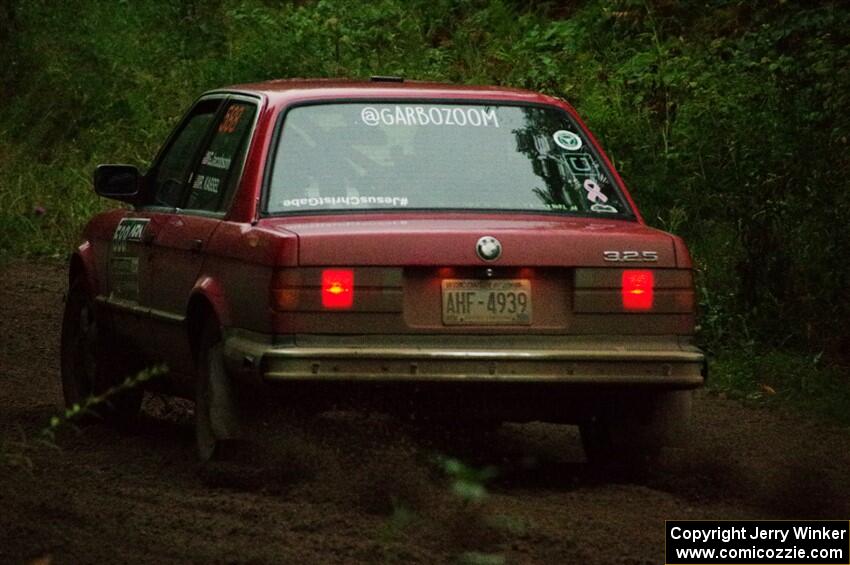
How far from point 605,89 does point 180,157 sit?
7640mm

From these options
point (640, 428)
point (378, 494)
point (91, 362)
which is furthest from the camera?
point (91, 362)

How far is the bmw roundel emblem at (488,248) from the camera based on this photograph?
681 cm

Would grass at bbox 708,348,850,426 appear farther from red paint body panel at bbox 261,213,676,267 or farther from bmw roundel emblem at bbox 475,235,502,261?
bmw roundel emblem at bbox 475,235,502,261

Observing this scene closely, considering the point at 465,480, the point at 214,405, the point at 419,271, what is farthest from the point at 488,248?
the point at 214,405

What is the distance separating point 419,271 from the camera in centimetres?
680

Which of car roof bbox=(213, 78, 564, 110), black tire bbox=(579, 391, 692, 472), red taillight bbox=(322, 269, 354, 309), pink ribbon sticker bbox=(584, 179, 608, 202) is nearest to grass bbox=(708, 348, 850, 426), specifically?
black tire bbox=(579, 391, 692, 472)

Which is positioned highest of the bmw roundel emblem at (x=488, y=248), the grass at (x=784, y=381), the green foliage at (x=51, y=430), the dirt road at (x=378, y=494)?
the bmw roundel emblem at (x=488, y=248)

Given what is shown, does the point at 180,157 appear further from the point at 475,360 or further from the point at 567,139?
the point at 475,360

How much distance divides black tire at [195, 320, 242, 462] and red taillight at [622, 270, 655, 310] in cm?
147

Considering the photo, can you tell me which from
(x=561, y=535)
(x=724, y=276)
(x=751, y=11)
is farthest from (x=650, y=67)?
(x=561, y=535)

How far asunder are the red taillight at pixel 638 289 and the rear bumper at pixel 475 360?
12cm

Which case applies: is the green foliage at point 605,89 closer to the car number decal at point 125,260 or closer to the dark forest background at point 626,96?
the dark forest background at point 626,96

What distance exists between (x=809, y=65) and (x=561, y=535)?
7.39 metres

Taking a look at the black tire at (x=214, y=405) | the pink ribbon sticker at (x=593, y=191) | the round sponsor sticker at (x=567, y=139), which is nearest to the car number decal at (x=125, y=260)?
the black tire at (x=214, y=405)
